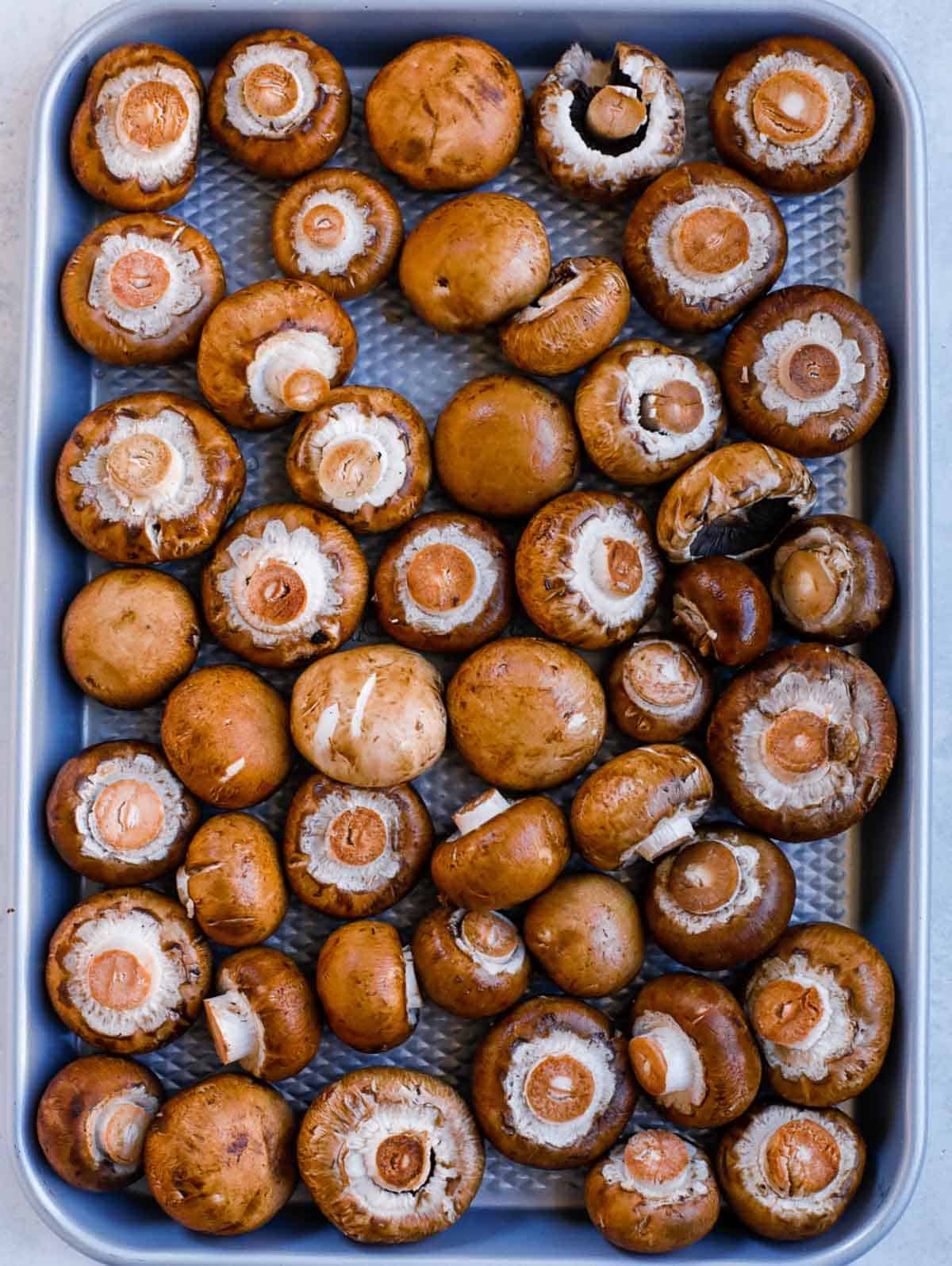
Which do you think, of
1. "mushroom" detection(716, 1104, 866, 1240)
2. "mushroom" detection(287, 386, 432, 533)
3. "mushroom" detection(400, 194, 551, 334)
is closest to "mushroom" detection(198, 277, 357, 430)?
"mushroom" detection(287, 386, 432, 533)

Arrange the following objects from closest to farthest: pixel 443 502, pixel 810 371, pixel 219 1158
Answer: pixel 219 1158
pixel 810 371
pixel 443 502

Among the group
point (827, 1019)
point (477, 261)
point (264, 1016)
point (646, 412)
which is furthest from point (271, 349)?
point (827, 1019)

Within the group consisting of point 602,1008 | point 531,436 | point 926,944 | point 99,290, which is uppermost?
point 99,290

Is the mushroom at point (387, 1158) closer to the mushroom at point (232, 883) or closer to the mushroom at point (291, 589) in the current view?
the mushroom at point (232, 883)

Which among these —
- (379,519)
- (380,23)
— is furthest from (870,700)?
(380,23)

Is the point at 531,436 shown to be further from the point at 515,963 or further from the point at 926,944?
the point at 926,944

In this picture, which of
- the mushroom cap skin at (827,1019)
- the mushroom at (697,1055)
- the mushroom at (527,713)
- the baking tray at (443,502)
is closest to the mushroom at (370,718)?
the mushroom at (527,713)

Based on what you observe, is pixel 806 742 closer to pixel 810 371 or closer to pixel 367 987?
pixel 810 371
